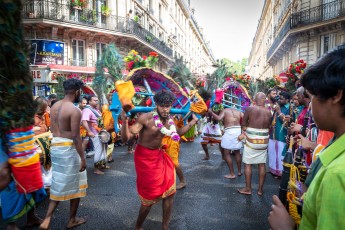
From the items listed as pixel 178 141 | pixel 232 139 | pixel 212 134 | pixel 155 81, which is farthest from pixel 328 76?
pixel 212 134

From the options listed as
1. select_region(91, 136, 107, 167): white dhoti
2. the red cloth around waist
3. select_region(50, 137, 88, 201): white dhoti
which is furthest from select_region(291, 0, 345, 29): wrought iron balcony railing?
select_region(50, 137, 88, 201): white dhoti

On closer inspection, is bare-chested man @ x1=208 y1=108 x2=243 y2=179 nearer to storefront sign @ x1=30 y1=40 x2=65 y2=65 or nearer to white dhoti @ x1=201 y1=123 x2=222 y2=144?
white dhoti @ x1=201 y1=123 x2=222 y2=144

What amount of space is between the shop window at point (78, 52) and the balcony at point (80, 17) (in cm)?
152

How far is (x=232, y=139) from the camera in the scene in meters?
6.10

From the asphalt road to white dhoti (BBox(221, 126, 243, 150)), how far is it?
0.75m

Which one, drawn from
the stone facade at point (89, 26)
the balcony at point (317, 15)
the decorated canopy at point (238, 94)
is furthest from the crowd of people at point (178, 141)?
the balcony at point (317, 15)

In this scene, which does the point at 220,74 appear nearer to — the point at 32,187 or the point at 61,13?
the point at 32,187

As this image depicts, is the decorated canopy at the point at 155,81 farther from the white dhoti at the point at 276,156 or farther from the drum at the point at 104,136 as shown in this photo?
the white dhoti at the point at 276,156

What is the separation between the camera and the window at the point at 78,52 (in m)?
18.6

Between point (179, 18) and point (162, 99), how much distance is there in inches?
1601

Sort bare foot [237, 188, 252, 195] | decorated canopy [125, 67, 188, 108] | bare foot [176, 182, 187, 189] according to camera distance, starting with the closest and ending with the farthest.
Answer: decorated canopy [125, 67, 188, 108] → bare foot [237, 188, 252, 195] → bare foot [176, 182, 187, 189]

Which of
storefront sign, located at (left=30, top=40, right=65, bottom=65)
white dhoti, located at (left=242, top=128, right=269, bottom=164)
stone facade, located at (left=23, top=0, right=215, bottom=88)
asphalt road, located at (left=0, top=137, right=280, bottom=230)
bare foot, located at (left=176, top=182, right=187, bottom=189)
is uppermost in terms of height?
stone facade, located at (left=23, top=0, right=215, bottom=88)

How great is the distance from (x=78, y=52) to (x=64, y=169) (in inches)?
679

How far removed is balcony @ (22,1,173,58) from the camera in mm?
16891
